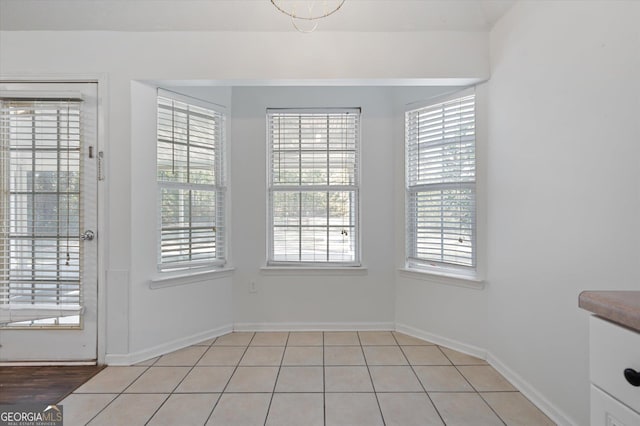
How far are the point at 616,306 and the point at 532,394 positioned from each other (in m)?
1.65

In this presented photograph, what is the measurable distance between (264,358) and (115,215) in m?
1.60

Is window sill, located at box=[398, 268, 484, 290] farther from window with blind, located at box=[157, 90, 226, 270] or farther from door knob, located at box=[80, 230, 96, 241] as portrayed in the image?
door knob, located at box=[80, 230, 96, 241]

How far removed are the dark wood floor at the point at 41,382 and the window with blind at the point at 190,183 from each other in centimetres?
91

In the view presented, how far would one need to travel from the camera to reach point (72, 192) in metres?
2.46

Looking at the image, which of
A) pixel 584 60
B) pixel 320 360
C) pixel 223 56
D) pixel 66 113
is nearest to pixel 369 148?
pixel 223 56

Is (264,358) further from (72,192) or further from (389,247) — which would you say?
(72,192)

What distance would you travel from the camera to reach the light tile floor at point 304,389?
1.86m

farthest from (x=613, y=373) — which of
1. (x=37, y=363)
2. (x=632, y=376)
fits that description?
(x=37, y=363)

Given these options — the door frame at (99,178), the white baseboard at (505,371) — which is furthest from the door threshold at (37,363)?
the white baseboard at (505,371)

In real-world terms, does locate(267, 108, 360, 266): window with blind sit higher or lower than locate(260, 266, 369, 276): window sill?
higher

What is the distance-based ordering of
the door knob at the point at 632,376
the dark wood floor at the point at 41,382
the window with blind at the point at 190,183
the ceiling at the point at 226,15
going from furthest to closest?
the window with blind at the point at 190,183 → the ceiling at the point at 226,15 → the dark wood floor at the point at 41,382 → the door knob at the point at 632,376

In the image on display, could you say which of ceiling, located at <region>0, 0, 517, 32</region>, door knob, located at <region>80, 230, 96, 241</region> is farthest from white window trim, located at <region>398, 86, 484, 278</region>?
door knob, located at <region>80, 230, 96, 241</region>

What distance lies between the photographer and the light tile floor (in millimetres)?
1855

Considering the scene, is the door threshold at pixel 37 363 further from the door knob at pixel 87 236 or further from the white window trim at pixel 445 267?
the white window trim at pixel 445 267
